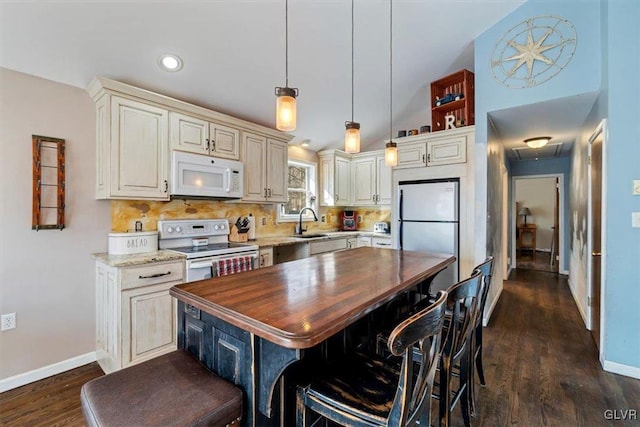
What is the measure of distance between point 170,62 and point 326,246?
279 cm

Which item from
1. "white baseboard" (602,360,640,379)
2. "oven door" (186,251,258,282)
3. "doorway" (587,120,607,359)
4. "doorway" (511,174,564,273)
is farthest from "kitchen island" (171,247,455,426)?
"doorway" (511,174,564,273)

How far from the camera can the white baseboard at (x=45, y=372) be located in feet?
7.00

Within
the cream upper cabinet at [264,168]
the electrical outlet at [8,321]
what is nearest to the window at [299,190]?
the cream upper cabinet at [264,168]

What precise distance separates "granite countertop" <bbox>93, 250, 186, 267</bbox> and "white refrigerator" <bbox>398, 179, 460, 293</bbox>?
2655mm

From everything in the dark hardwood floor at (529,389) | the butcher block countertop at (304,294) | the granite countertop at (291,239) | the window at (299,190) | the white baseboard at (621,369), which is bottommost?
the dark hardwood floor at (529,389)

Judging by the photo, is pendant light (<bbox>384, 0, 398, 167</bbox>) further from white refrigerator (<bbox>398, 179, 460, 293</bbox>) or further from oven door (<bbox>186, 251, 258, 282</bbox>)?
oven door (<bbox>186, 251, 258, 282</bbox>)

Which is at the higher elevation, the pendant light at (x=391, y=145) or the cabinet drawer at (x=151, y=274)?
the pendant light at (x=391, y=145)

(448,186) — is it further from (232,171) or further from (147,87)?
(147,87)

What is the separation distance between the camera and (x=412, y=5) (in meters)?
2.62

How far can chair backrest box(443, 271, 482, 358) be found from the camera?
133 cm

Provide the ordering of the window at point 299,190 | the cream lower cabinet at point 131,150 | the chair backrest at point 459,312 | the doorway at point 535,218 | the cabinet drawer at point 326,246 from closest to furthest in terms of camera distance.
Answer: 1. the chair backrest at point 459,312
2. the cream lower cabinet at point 131,150
3. the cabinet drawer at point 326,246
4. the window at point 299,190
5. the doorway at point 535,218

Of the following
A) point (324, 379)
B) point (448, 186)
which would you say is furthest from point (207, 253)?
point (448, 186)

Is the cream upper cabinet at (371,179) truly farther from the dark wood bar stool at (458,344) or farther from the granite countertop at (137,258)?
the dark wood bar stool at (458,344)

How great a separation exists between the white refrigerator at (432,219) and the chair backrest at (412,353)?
2670 mm
